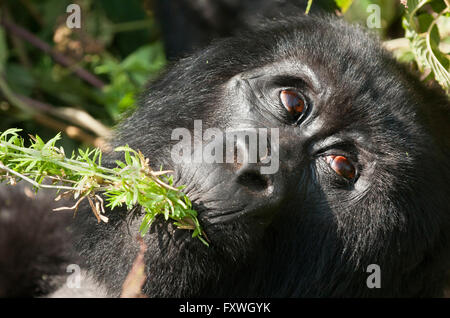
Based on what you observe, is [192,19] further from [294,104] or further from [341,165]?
[341,165]

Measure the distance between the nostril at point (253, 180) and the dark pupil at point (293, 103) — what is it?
0.38m

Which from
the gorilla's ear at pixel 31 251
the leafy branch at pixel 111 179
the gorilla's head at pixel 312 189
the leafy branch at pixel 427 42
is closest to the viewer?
the leafy branch at pixel 111 179

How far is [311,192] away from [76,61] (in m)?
3.38

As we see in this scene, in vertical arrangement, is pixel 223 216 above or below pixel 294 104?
below

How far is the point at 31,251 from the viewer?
365 centimetres

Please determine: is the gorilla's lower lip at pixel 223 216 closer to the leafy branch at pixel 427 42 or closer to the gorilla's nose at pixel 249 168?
the gorilla's nose at pixel 249 168

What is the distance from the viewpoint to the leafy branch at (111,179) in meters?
2.07

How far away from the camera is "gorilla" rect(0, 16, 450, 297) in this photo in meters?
2.28

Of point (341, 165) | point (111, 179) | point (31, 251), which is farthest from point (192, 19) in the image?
point (111, 179)

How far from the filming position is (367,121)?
2410mm

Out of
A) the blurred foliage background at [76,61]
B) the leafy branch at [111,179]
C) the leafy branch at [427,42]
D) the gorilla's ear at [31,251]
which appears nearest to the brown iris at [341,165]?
the leafy branch at [111,179]

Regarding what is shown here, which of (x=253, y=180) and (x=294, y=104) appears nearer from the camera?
(x=253, y=180)
